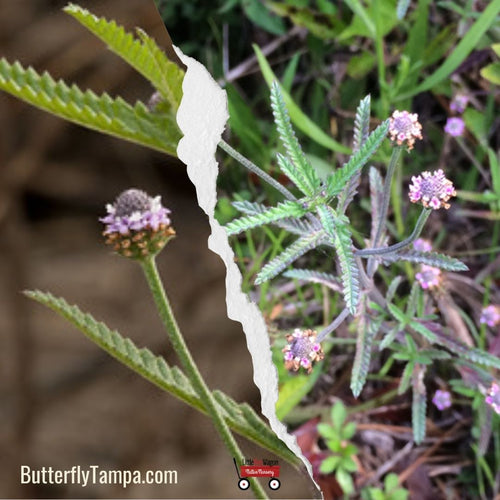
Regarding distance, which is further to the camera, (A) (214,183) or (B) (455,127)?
(B) (455,127)

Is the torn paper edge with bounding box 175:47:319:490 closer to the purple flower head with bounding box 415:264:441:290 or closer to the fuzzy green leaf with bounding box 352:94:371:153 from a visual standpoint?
the fuzzy green leaf with bounding box 352:94:371:153

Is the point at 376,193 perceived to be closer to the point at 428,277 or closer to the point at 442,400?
the point at 428,277

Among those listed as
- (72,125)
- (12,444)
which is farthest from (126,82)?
(12,444)

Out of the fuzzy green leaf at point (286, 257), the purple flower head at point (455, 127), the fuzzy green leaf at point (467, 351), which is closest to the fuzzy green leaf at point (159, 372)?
the fuzzy green leaf at point (286, 257)

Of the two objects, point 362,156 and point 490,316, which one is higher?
→ point 362,156

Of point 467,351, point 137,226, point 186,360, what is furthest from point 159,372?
point 467,351

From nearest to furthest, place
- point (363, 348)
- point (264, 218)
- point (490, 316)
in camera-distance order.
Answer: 1. point (264, 218)
2. point (363, 348)
3. point (490, 316)

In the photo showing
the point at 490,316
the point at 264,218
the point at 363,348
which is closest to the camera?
the point at 264,218

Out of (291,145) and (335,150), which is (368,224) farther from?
(291,145)

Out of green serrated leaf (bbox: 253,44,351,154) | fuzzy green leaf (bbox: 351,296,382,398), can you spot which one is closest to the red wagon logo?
fuzzy green leaf (bbox: 351,296,382,398)
